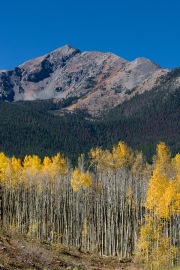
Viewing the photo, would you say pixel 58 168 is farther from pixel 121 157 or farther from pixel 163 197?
pixel 163 197

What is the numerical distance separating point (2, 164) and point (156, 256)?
36716 mm

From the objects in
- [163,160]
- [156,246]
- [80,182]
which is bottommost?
[156,246]

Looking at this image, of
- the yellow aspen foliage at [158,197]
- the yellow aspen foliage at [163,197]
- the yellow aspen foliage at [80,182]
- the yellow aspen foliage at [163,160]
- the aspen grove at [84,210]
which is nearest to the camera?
the yellow aspen foliage at [163,197]

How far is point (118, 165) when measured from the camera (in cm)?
7288

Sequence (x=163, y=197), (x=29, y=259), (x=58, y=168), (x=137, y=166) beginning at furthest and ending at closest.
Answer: (x=137, y=166), (x=58, y=168), (x=163, y=197), (x=29, y=259)

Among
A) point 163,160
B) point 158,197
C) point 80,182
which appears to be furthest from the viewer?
point 163,160

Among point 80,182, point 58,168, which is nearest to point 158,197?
point 80,182

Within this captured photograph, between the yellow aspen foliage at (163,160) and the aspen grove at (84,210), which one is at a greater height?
the yellow aspen foliage at (163,160)

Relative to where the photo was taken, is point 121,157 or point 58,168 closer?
point 121,157

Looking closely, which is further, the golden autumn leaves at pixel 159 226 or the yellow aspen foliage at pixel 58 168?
the yellow aspen foliage at pixel 58 168

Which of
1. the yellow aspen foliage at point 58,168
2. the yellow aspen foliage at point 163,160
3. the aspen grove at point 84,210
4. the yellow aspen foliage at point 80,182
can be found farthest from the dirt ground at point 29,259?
the yellow aspen foliage at point 58,168

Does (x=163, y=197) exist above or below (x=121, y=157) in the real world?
below

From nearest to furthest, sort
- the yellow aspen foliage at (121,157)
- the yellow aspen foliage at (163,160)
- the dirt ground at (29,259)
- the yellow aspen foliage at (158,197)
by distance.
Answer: the dirt ground at (29,259), the yellow aspen foliage at (158,197), the yellow aspen foliage at (163,160), the yellow aspen foliage at (121,157)

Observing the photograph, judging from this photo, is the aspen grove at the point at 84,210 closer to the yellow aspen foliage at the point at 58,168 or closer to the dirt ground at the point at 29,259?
the yellow aspen foliage at the point at 58,168
